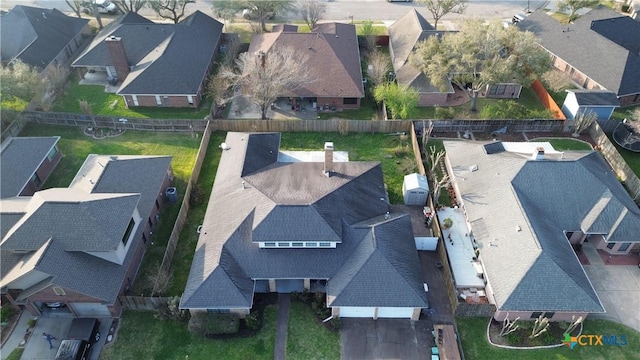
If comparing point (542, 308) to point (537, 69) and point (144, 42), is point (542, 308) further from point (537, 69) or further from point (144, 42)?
point (144, 42)

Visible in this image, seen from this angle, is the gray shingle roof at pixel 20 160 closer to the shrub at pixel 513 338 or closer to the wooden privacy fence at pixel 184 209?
the wooden privacy fence at pixel 184 209

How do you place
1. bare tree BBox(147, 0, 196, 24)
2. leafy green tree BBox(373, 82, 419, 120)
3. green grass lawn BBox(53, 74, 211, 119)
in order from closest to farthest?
leafy green tree BBox(373, 82, 419, 120) < green grass lawn BBox(53, 74, 211, 119) < bare tree BBox(147, 0, 196, 24)

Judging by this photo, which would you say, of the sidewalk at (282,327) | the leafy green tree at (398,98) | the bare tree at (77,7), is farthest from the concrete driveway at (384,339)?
the bare tree at (77,7)

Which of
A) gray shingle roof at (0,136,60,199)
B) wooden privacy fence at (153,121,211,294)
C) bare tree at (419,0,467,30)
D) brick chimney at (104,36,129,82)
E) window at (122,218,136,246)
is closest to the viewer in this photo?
window at (122,218,136,246)

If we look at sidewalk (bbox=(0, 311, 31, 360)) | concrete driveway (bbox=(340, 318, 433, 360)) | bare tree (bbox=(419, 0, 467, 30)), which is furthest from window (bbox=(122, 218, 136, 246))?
bare tree (bbox=(419, 0, 467, 30))

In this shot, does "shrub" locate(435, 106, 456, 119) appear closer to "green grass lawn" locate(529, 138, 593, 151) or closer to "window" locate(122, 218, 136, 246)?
"green grass lawn" locate(529, 138, 593, 151)

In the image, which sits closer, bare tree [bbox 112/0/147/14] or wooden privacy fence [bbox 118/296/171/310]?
wooden privacy fence [bbox 118/296/171/310]

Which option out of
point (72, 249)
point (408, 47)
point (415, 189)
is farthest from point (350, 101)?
point (72, 249)

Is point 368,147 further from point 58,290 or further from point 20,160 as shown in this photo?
point 20,160
